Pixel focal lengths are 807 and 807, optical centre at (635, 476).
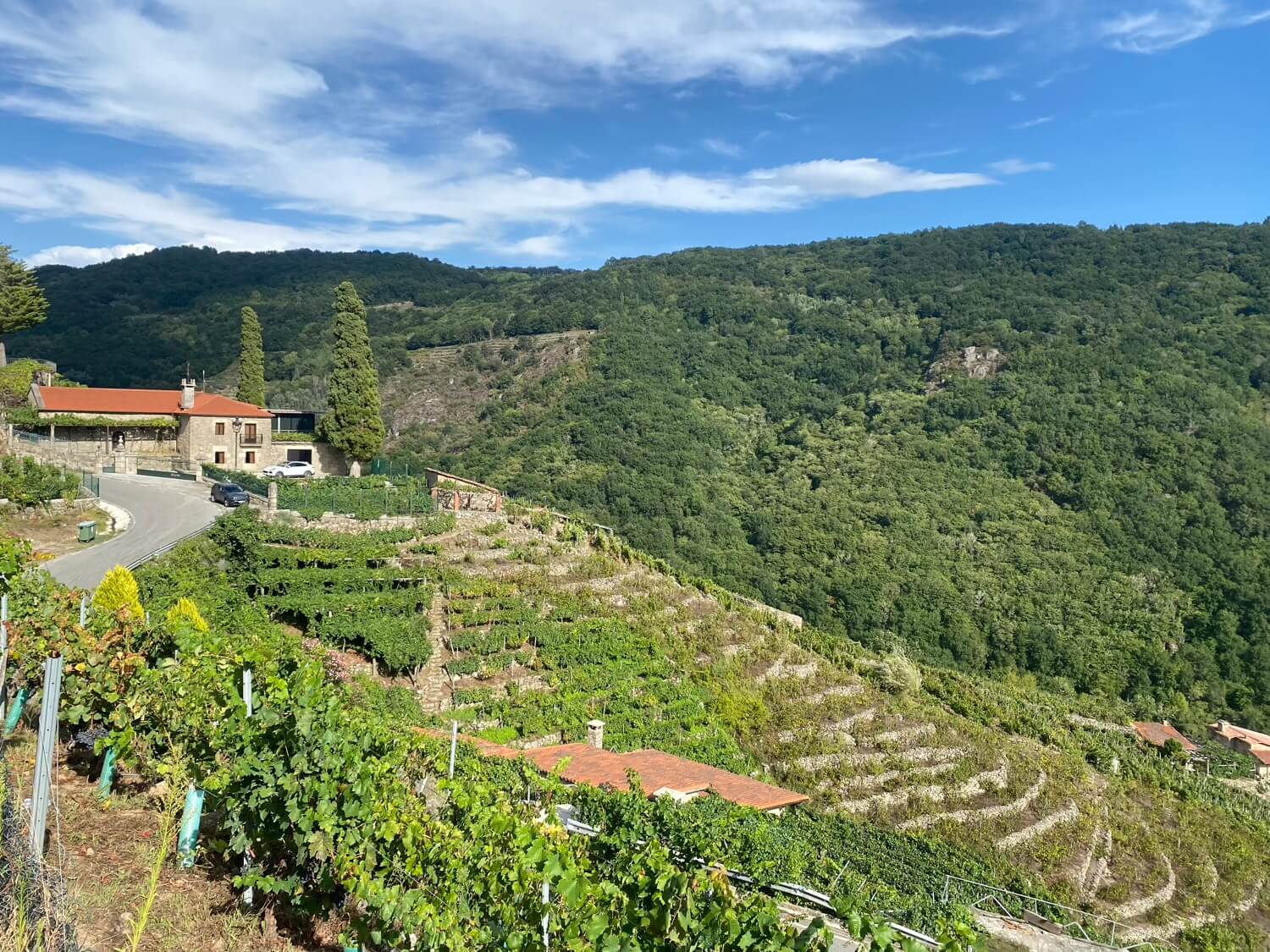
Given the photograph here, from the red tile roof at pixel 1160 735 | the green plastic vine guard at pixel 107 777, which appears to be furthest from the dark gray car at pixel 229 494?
the red tile roof at pixel 1160 735

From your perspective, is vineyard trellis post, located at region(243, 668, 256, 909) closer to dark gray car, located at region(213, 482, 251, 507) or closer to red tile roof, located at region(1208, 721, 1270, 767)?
dark gray car, located at region(213, 482, 251, 507)

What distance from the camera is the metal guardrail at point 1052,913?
14570 mm

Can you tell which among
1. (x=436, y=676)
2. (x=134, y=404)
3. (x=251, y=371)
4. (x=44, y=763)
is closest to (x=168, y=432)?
(x=134, y=404)

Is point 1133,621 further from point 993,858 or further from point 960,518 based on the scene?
point 993,858

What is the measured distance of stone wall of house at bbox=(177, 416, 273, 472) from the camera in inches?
1233

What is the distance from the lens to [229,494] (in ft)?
81.5

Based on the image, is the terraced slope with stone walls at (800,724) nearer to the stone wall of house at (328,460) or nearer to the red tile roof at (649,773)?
the red tile roof at (649,773)

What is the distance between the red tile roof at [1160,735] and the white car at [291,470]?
116 feet

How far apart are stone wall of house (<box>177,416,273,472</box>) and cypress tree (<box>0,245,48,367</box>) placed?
9.06 metres

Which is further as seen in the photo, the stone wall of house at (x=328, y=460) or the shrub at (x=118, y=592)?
the stone wall of house at (x=328, y=460)

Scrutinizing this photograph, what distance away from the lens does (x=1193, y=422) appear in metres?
57.3

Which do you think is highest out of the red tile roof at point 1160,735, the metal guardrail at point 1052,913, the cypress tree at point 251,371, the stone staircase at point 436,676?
the cypress tree at point 251,371

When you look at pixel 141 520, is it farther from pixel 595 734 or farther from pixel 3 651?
pixel 3 651

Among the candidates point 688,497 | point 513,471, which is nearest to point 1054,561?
point 688,497
